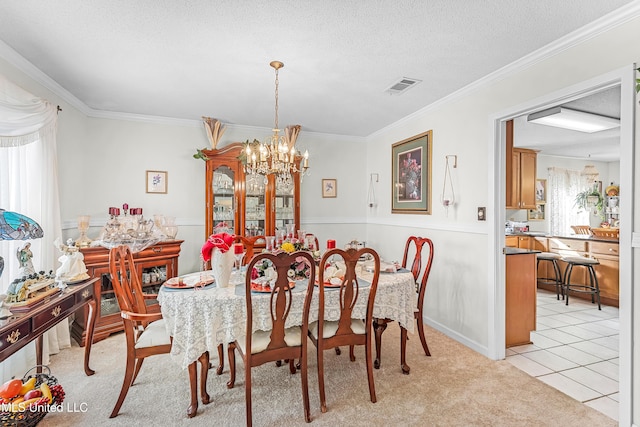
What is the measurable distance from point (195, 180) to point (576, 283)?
577 cm

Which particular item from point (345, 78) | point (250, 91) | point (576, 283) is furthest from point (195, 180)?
point (576, 283)

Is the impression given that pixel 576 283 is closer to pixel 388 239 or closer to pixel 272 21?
pixel 388 239

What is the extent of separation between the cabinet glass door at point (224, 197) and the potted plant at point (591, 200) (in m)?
6.89

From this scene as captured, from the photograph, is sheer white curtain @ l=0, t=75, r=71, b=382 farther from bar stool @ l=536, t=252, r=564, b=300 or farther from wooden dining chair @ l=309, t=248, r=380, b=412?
bar stool @ l=536, t=252, r=564, b=300

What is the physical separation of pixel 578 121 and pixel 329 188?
328 cm

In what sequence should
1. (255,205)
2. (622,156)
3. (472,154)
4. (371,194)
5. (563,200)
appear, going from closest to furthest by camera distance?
(622,156)
(472,154)
(255,205)
(371,194)
(563,200)

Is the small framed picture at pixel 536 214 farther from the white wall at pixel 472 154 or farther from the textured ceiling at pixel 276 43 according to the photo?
the textured ceiling at pixel 276 43

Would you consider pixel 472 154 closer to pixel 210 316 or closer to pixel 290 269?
pixel 290 269

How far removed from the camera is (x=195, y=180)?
4262mm

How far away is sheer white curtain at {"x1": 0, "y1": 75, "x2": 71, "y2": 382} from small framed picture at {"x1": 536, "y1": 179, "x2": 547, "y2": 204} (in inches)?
299

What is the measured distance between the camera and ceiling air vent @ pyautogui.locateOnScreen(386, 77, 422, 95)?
9.52ft

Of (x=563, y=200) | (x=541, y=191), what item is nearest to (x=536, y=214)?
(x=541, y=191)

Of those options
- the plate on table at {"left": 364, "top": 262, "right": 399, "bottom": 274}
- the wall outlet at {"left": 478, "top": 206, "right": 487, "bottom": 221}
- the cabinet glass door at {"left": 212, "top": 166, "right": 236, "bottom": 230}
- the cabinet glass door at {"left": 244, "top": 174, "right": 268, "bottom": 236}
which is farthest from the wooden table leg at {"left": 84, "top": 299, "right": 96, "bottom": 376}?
the wall outlet at {"left": 478, "top": 206, "right": 487, "bottom": 221}

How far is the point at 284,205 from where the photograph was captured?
4469 mm
